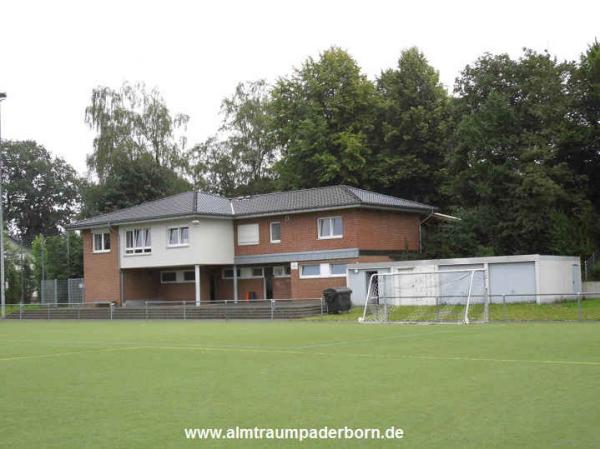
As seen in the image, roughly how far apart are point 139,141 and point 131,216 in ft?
70.4

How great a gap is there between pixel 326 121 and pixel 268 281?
14.7 metres

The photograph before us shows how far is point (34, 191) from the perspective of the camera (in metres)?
97.1

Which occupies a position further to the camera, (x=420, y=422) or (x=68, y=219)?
(x=68, y=219)

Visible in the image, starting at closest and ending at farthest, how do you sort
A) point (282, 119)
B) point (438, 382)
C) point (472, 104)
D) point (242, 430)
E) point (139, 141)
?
point (242, 430), point (438, 382), point (472, 104), point (282, 119), point (139, 141)

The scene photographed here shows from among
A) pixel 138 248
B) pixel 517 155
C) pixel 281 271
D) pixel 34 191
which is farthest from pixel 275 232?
pixel 34 191

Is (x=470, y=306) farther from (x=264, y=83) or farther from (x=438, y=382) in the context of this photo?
(x=264, y=83)

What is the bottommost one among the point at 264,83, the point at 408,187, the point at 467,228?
the point at 467,228

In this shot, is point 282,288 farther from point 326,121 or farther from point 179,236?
point 326,121

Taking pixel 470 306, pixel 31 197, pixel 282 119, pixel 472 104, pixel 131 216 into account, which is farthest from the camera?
pixel 31 197

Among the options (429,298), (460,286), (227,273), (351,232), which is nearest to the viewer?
(460,286)

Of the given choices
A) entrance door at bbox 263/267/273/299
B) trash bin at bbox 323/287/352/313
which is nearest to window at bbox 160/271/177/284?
entrance door at bbox 263/267/273/299

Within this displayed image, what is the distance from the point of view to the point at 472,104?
1822 inches

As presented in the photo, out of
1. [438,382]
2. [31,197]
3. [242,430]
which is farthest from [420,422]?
[31,197]

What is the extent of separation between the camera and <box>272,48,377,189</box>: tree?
55375 mm
